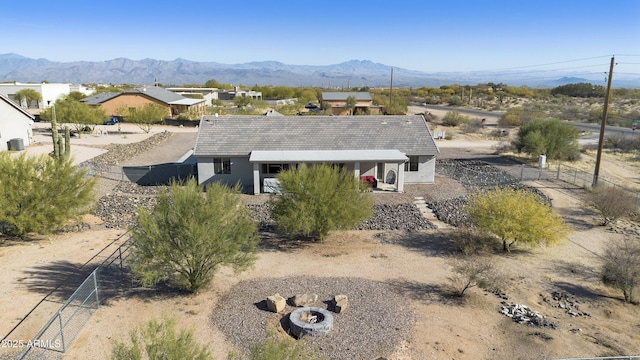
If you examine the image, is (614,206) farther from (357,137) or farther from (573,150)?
(573,150)

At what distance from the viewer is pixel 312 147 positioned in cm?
3158

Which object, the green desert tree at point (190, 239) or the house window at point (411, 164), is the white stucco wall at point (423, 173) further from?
the green desert tree at point (190, 239)

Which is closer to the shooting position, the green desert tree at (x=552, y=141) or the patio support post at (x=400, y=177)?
the patio support post at (x=400, y=177)

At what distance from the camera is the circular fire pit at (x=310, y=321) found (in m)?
13.2

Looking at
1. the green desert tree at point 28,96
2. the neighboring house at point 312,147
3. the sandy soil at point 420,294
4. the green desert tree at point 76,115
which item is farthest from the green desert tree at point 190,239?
the green desert tree at point 28,96

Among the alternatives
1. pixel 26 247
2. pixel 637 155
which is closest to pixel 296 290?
pixel 26 247

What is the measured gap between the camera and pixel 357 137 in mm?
32531

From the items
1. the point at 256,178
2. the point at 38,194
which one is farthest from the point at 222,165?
the point at 38,194

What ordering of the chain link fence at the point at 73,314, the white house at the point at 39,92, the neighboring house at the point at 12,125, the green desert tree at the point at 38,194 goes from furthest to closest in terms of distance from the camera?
1. the white house at the point at 39,92
2. the neighboring house at the point at 12,125
3. the green desert tree at the point at 38,194
4. the chain link fence at the point at 73,314

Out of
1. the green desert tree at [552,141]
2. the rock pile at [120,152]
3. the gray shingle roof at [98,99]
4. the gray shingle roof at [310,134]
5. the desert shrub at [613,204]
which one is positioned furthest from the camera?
the gray shingle roof at [98,99]

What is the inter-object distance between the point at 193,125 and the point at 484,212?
52560mm

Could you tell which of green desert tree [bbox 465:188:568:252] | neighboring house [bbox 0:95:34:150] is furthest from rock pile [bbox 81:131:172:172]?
green desert tree [bbox 465:188:568:252]

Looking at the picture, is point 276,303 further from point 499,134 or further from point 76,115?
point 499,134

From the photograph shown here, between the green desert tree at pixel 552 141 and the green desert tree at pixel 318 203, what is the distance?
2555 cm
